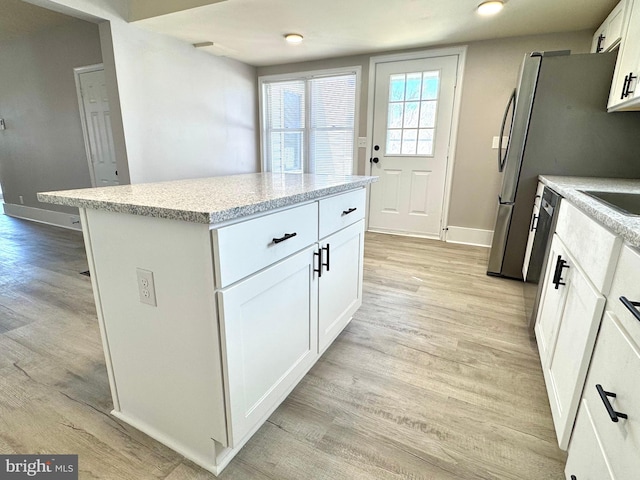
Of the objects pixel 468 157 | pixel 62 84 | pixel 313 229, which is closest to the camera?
pixel 313 229

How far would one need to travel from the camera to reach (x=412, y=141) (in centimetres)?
386

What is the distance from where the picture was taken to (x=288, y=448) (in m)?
1.22

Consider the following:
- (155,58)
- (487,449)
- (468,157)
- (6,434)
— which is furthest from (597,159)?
(155,58)

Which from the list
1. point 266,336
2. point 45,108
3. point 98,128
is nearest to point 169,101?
point 98,128

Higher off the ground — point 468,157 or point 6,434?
point 468,157

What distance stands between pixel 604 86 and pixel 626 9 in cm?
43

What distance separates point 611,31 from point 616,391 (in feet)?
8.98

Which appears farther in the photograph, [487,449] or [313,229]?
[313,229]

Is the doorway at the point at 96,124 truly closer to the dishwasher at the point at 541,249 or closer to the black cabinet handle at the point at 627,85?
the dishwasher at the point at 541,249

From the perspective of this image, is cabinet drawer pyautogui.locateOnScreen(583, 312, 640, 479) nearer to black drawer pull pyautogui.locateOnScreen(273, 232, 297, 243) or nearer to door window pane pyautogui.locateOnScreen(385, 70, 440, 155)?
black drawer pull pyautogui.locateOnScreen(273, 232, 297, 243)

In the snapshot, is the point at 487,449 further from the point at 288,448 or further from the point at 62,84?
the point at 62,84

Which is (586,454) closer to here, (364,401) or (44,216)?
(364,401)

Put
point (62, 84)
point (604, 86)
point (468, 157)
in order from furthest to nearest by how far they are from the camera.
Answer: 1. point (62, 84)
2. point (468, 157)
3. point (604, 86)

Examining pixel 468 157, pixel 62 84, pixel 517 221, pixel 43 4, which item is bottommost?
pixel 517 221
